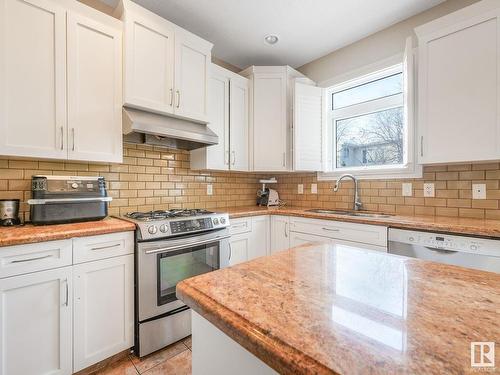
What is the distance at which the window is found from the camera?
2484mm

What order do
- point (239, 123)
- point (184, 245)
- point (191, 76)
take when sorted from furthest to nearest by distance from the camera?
point (239, 123), point (191, 76), point (184, 245)

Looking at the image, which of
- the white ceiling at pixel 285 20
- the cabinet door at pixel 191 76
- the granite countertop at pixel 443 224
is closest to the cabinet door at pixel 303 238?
the granite countertop at pixel 443 224

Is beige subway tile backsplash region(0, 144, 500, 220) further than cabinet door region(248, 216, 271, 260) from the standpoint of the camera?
No

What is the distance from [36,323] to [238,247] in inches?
60.1

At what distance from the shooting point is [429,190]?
86.7 inches

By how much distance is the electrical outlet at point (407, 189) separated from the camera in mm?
2318

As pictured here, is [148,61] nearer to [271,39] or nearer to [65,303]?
[271,39]

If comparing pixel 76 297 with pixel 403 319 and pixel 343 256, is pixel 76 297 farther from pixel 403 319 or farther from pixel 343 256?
pixel 403 319

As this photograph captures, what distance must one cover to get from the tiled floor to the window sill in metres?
2.21

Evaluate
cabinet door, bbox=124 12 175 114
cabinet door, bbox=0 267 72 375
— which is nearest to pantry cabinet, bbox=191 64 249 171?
cabinet door, bbox=124 12 175 114

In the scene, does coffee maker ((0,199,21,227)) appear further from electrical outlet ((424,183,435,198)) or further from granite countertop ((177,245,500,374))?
electrical outlet ((424,183,435,198))

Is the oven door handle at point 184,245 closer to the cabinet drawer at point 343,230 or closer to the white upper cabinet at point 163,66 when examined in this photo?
the cabinet drawer at point 343,230

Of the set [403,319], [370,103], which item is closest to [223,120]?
[370,103]

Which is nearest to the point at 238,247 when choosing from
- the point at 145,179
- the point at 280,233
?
the point at 280,233
